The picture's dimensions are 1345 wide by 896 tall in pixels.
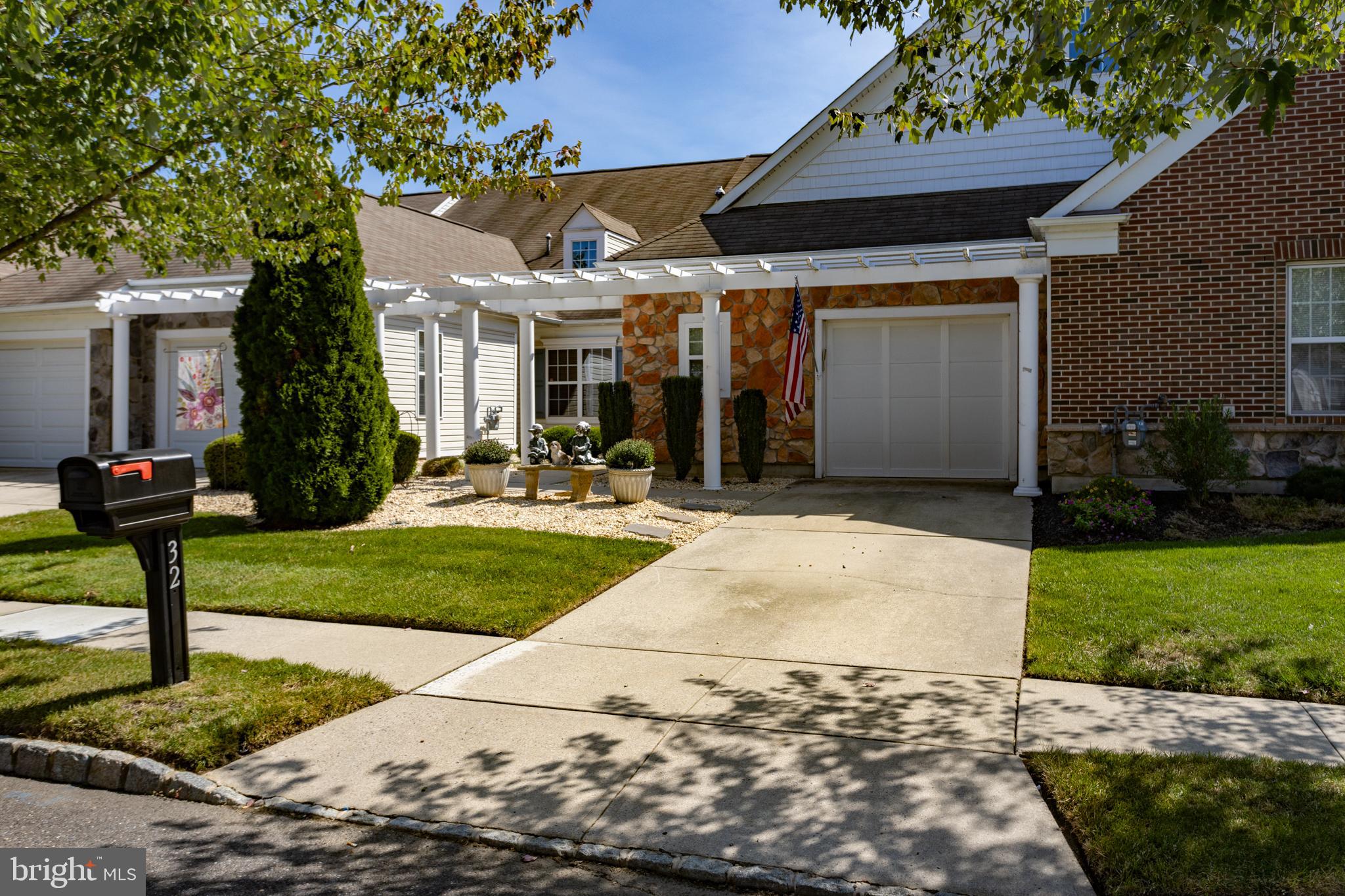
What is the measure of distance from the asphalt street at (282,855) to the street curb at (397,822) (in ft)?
0.14

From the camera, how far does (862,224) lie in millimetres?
15617

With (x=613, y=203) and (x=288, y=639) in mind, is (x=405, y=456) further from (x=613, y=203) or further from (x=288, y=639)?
(x=613, y=203)

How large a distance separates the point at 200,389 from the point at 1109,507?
14527 mm

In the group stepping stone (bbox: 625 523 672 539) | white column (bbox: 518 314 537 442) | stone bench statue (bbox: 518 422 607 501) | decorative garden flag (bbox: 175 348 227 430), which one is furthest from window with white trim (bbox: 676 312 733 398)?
decorative garden flag (bbox: 175 348 227 430)

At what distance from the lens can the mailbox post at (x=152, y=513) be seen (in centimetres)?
492

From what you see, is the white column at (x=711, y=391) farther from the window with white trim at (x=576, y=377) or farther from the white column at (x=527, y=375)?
the window with white trim at (x=576, y=377)

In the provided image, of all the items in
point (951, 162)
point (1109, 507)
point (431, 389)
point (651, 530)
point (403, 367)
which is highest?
point (951, 162)

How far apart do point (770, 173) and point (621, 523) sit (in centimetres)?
855

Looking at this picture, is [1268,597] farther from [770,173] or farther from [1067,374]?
[770,173]

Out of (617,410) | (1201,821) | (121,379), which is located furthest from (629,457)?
(121,379)

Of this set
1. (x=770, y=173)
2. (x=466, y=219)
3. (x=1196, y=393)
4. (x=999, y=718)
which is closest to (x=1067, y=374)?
(x=1196, y=393)

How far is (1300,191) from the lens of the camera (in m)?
11.2

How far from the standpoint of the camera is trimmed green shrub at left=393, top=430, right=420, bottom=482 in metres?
14.1

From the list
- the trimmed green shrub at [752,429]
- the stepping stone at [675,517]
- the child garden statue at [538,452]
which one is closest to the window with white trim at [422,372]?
the child garden statue at [538,452]
